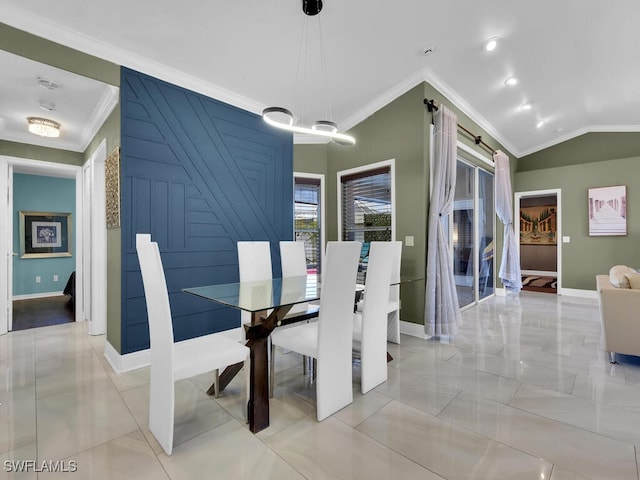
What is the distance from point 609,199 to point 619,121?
4.55 feet

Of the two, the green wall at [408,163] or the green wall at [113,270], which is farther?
the green wall at [408,163]

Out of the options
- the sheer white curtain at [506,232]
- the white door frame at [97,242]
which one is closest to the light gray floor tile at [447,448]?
the white door frame at [97,242]

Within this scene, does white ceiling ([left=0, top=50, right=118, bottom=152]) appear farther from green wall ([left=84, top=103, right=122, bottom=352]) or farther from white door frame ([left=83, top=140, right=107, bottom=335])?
white door frame ([left=83, top=140, right=107, bottom=335])

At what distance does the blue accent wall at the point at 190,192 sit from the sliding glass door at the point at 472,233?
2687 mm

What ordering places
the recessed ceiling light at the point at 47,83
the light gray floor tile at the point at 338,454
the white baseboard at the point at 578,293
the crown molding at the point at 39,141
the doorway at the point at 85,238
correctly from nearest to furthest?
the light gray floor tile at the point at 338,454 → the recessed ceiling light at the point at 47,83 → the doorway at the point at 85,238 → the crown molding at the point at 39,141 → the white baseboard at the point at 578,293

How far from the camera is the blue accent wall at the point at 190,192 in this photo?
105 inches

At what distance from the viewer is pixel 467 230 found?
4.82 meters

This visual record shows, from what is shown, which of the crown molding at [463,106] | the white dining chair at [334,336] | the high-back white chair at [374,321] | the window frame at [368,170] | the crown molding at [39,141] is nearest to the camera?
the white dining chair at [334,336]

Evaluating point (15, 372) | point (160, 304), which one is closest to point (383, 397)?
point (160, 304)

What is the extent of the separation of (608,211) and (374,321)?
6.12 m

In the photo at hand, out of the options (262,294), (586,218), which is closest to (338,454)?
(262,294)

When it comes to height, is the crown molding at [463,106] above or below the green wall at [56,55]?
above

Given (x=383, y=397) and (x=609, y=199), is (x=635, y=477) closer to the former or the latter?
(x=383, y=397)

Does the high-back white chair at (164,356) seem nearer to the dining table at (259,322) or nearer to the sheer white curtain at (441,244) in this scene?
the dining table at (259,322)
